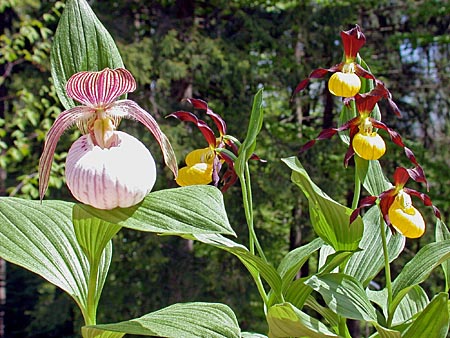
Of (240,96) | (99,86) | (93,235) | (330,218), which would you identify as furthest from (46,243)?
(240,96)

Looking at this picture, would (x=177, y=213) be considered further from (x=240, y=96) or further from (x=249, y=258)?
(x=240, y=96)

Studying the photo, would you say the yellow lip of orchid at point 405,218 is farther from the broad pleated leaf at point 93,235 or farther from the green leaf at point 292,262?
the broad pleated leaf at point 93,235

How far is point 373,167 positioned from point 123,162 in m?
0.31

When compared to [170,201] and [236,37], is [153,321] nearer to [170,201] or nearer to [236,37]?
[170,201]

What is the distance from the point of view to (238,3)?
12.2 feet

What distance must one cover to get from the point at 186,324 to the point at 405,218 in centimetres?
21

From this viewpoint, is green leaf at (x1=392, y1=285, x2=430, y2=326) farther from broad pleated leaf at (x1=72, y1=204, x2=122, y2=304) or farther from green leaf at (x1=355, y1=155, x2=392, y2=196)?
broad pleated leaf at (x1=72, y1=204, x2=122, y2=304)

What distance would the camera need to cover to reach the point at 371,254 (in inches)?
22.3

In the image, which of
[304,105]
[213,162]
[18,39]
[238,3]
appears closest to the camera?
[213,162]

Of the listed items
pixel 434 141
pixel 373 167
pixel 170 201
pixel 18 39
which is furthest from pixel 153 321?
pixel 434 141

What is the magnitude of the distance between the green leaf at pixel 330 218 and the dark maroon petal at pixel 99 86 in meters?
0.16

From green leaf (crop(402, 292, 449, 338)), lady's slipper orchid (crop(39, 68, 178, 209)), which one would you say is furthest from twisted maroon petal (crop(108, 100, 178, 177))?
green leaf (crop(402, 292, 449, 338))

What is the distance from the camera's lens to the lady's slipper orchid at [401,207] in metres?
0.48

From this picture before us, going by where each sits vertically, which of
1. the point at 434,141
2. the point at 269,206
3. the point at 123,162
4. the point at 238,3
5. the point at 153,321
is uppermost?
the point at 238,3
